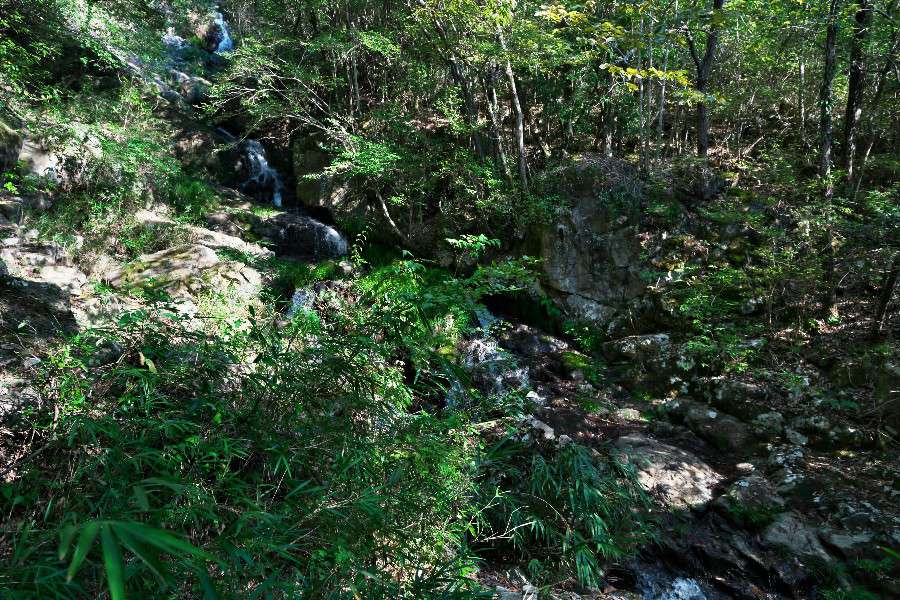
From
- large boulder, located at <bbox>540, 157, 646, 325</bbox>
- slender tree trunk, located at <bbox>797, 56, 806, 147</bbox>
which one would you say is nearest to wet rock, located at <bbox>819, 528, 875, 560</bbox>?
large boulder, located at <bbox>540, 157, 646, 325</bbox>

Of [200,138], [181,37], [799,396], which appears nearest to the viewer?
[799,396]

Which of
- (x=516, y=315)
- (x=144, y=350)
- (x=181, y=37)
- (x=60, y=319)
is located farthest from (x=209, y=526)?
(x=181, y=37)

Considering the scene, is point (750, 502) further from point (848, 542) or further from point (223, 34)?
point (223, 34)

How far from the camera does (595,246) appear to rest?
30.3ft

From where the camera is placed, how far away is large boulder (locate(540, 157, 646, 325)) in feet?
29.2

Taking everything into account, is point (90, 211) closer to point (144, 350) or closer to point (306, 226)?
point (306, 226)

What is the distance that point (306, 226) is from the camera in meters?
10.3

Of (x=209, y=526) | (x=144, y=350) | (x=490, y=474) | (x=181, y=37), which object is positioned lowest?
(x=490, y=474)

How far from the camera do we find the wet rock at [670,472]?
494cm

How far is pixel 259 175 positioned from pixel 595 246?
352 inches

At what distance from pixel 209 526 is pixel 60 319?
377 cm

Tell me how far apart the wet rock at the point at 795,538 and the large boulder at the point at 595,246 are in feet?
15.2

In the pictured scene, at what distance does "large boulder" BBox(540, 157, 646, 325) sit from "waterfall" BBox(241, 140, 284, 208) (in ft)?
23.9

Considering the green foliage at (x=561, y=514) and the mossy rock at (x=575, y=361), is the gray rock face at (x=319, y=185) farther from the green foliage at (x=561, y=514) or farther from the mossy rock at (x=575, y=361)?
the green foliage at (x=561, y=514)
